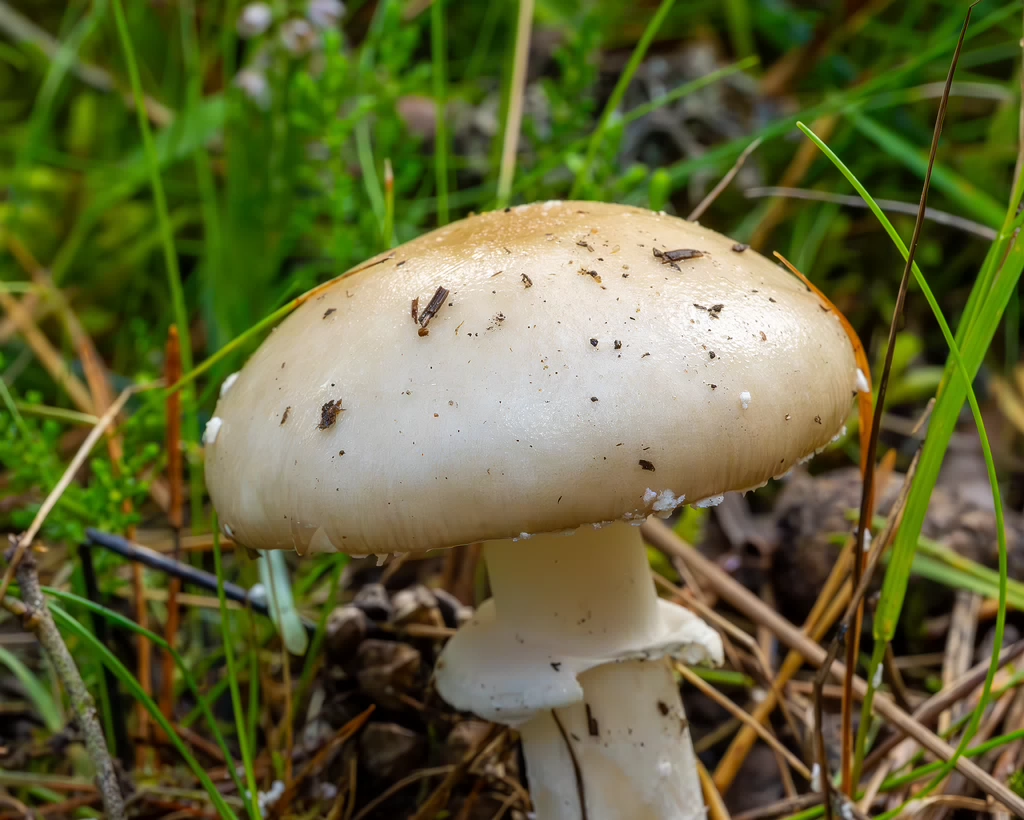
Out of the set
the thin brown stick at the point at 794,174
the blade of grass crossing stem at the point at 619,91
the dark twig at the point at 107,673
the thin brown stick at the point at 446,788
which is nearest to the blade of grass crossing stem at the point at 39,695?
the dark twig at the point at 107,673

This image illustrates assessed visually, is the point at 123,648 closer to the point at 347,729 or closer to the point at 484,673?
the point at 347,729

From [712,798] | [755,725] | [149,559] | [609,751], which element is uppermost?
[149,559]

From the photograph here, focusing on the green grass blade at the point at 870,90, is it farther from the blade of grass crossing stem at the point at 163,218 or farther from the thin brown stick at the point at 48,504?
the thin brown stick at the point at 48,504

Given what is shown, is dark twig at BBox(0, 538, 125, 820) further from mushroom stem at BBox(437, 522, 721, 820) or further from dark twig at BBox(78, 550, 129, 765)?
mushroom stem at BBox(437, 522, 721, 820)


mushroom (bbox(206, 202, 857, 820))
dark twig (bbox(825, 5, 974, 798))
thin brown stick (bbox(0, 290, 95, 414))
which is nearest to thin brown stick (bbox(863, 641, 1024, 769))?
dark twig (bbox(825, 5, 974, 798))

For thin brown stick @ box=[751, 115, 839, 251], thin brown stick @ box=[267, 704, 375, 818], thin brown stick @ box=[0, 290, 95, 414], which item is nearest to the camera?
thin brown stick @ box=[267, 704, 375, 818]

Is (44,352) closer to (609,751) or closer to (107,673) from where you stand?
(107,673)

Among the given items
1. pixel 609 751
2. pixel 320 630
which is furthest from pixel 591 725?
pixel 320 630
